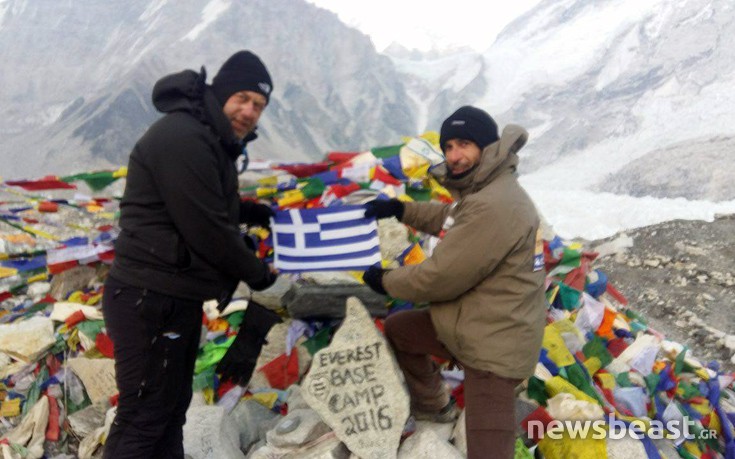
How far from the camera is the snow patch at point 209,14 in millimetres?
29562

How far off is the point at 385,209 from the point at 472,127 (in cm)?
103

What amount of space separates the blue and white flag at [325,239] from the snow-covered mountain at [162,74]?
64.4ft

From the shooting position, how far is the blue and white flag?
3.72 metres

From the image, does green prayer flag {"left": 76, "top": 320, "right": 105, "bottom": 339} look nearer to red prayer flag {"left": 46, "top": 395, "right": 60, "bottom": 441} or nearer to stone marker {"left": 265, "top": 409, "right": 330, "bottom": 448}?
red prayer flag {"left": 46, "top": 395, "right": 60, "bottom": 441}

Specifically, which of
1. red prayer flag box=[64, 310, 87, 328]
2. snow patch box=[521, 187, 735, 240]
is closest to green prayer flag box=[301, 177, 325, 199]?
red prayer flag box=[64, 310, 87, 328]

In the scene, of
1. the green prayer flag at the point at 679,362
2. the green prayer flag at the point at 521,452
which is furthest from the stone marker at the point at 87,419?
the green prayer flag at the point at 679,362

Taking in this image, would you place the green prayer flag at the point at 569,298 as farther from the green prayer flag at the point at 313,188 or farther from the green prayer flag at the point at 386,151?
the green prayer flag at the point at 313,188

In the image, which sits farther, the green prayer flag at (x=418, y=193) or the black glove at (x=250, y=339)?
the green prayer flag at (x=418, y=193)

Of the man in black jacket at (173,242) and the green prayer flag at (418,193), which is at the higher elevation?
the man in black jacket at (173,242)

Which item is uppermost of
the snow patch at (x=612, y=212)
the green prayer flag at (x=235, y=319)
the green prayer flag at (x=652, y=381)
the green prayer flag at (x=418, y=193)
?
the green prayer flag at (x=418, y=193)

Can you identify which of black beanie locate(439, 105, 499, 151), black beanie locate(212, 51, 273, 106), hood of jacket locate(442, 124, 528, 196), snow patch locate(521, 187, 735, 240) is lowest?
snow patch locate(521, 187, 735, 240)

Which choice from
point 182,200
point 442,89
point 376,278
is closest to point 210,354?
point 376,278

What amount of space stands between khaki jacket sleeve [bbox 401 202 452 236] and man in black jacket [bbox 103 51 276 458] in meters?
1.28

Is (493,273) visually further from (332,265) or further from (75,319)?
(75,319)
